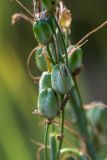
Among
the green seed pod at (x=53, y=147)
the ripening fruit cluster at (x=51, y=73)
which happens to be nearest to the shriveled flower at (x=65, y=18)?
the ripening fruit cluster at (x=51, y=73)

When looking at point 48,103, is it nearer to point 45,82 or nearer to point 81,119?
point 45,82

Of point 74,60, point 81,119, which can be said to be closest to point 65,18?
point 74,60

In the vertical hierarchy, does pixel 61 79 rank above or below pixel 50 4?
below

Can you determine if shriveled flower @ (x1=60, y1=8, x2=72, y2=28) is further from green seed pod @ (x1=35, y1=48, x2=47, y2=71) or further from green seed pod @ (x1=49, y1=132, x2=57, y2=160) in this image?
green seed pod @ (x1=49, y1=132, x2=57, y2=160)

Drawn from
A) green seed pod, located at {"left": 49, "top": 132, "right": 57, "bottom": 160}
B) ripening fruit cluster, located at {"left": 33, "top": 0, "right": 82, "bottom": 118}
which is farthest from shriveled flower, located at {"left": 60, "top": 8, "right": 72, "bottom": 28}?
green seed pod, located at {"left": 49, "top": 132, "right": 57, "bottom": 160}

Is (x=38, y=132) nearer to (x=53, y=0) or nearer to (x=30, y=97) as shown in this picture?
(x=30, y=97)

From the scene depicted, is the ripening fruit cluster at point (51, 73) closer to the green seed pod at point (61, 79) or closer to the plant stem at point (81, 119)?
the green seed pod at point (61, 79)
